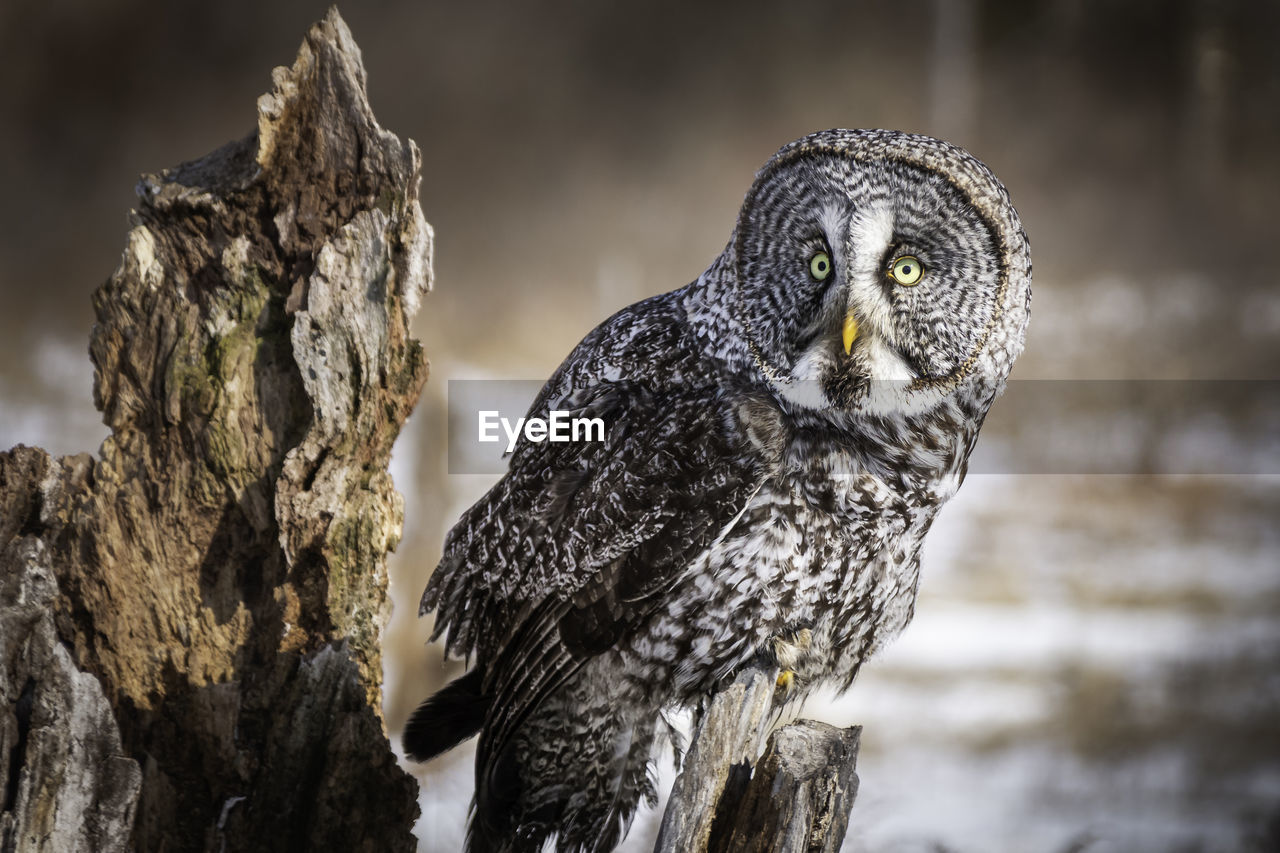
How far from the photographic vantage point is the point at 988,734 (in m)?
2.23

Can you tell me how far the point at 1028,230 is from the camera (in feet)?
7.12

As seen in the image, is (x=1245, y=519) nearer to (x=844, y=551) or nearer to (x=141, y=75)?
(x=844, y=551)

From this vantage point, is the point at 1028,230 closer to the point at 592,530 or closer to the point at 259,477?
the point at 592,530

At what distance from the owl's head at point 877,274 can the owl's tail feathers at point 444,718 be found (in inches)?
26.9

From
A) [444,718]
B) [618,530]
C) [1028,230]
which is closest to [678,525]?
[618,530]

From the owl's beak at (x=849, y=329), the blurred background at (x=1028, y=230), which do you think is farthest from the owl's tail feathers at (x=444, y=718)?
the owl's beak at (x=849, y=329)

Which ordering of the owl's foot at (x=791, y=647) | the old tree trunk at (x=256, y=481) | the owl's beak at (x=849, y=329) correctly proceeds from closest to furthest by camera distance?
the owl's beak at (x=849, y=329), the owl's foot at (x=791, y=647), the old tree trunk at (x=256, y=481)

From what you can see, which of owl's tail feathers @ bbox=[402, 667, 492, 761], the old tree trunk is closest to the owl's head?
the old tree trunk

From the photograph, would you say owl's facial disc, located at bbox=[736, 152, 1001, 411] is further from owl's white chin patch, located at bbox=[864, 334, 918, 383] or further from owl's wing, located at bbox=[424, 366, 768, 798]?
owl's wing, located at bbox=[424, 366, 768, 798]

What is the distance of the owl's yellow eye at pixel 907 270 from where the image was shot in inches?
44.9

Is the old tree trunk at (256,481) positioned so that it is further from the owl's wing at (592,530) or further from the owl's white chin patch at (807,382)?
the owl's white chin patch at (807,382)

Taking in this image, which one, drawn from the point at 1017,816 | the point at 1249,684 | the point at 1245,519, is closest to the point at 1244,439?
the point at 1245,519

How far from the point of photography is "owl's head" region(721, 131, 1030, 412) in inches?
44.1

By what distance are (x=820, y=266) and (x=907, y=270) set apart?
0.11 meters
